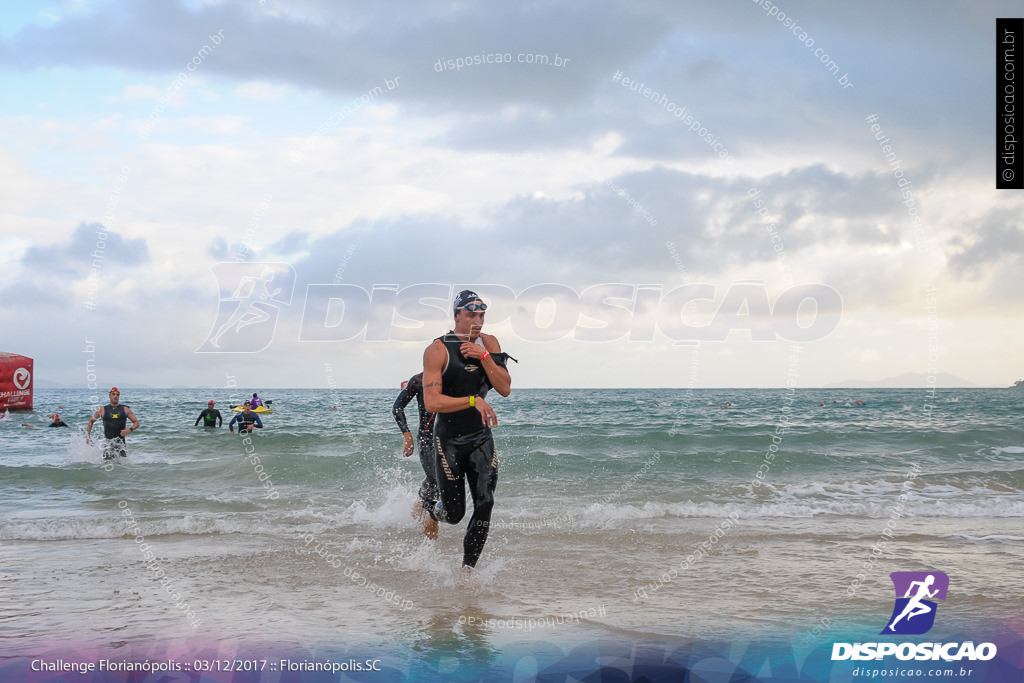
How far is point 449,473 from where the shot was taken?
639cm

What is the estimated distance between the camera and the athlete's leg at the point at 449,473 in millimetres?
6348

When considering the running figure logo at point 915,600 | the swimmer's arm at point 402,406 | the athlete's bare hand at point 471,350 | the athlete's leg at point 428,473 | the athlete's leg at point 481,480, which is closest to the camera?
the running figure logo at point 915,600

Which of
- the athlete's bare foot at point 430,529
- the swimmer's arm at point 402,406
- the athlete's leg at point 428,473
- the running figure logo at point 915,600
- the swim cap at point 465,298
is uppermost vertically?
the swim cap at point 465,298

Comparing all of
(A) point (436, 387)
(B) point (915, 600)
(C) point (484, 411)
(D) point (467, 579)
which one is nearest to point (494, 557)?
(D) point (467, 579)

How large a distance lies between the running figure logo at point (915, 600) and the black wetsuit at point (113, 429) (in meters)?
17.4

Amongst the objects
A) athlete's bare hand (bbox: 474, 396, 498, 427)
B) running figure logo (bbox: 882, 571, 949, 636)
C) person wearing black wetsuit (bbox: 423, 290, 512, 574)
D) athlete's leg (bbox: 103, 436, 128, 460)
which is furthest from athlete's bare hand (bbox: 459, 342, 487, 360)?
athlete's leg (bbox: 103, 436, 128, 460)

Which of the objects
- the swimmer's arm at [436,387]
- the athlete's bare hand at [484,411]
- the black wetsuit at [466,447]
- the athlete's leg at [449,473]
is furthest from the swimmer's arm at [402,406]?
the athlete's bare hand at [484,411]

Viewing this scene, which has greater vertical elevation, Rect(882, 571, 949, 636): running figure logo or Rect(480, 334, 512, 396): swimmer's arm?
Rect(480, 334, 512, 396): swimmer's arm

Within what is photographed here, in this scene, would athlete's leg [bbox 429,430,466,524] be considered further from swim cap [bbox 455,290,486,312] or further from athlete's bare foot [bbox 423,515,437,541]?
athlete's bare foot [bbox 423,515,437,541]

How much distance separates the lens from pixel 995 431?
24234mm

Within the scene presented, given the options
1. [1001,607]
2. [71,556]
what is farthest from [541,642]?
[71,556]

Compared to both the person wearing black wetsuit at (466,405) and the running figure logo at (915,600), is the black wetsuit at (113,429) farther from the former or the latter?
the running figure logo at (915,600)

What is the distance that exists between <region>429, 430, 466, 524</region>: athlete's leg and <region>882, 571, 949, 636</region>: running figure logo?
12.1ft

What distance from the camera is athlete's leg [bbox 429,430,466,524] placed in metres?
6.35
